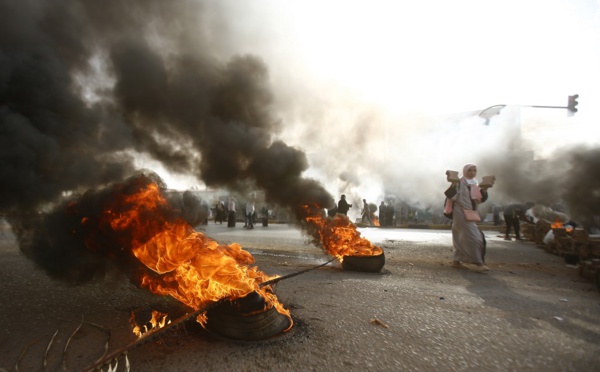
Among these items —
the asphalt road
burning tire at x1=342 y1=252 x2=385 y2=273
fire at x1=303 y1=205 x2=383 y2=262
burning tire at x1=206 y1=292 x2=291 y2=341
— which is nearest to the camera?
the asphalt road

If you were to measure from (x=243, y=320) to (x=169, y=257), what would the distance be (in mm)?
1003

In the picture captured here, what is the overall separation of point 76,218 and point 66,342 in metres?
1.18

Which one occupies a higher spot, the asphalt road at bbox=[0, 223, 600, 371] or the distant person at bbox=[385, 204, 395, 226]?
the distant person at bbox=[385, 204, 395, 226]

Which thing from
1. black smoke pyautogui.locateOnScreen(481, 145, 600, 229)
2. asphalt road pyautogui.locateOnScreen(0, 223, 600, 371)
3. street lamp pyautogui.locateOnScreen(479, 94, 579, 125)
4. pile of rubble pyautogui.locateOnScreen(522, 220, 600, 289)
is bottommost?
asphalt road pyautogui.locateOnScreen(0, 223, 600, 371)

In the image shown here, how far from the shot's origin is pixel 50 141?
130 inches

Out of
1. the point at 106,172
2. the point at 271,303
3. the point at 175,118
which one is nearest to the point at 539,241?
the point at 271,303

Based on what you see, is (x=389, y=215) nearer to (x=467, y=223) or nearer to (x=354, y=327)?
(x=467, y=223)

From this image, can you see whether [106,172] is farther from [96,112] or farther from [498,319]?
[498,319]

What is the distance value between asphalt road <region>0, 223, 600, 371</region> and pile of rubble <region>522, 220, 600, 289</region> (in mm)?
267

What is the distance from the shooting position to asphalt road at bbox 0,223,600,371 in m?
2.30

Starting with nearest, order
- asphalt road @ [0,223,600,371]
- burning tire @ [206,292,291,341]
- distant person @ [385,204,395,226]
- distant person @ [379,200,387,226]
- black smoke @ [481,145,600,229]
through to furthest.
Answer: asphalt road @ [0,223,600,371] < burning tire @ [206,292,291,341] < black smoke @ [481,145,600,229] < distant person @ [385,204,395,226] < distant person @ [379,200,387,226]

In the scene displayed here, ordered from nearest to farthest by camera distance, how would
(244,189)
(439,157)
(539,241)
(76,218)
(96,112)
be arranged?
(76,218) < (96,112) < (244,189) < (539,241) < (439,157)

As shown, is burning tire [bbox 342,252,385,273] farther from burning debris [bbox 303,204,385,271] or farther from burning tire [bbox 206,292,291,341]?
burning tire [bbox 206,292,291,341]

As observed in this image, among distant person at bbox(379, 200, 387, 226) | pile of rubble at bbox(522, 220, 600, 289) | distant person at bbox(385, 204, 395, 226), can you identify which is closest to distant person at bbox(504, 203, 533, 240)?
pile of rubble at bbox(522, 220, 600, 289)
